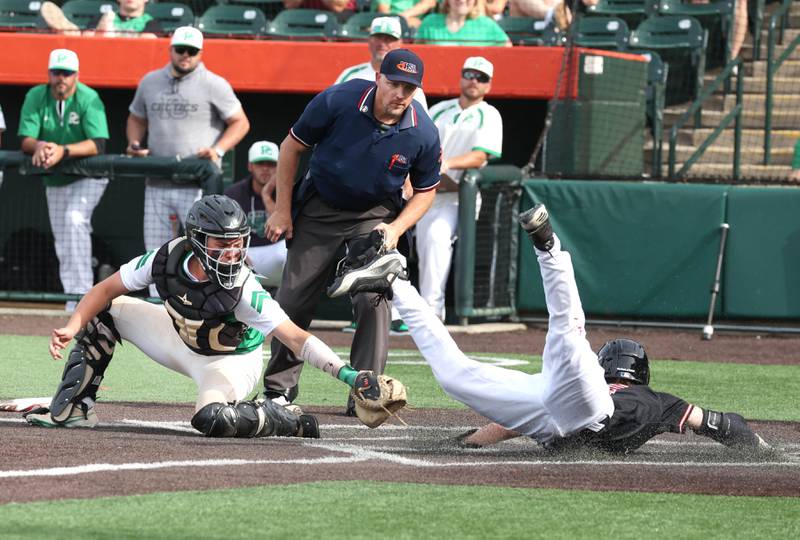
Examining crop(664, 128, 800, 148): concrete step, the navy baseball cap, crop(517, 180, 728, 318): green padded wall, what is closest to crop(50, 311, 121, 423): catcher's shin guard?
the navy baseball cap

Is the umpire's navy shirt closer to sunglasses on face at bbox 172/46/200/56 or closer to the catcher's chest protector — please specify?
the catcher's chest protector

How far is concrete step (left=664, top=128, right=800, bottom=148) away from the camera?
45.1 feet

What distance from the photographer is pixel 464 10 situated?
1253 centimetres

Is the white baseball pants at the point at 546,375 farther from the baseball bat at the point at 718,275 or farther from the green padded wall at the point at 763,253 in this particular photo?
the green padded wall at the point at 763,253

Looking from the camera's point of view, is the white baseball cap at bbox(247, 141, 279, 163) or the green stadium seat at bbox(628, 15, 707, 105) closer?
the white baseball cap at bbox(247, 141, 279, 163)

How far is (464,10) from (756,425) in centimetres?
638

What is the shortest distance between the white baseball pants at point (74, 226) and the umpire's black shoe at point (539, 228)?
6738mm

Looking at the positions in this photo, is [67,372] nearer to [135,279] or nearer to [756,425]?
[135,279]

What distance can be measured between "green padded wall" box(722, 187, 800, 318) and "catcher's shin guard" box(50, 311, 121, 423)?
6.57 m

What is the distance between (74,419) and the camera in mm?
6312

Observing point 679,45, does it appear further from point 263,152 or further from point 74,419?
point 74,419

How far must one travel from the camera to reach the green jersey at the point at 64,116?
11.3 meters

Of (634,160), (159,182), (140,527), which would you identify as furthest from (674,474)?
(634,160)

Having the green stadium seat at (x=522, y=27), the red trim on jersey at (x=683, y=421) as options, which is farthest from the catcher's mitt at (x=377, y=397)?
the green stadium seat at (x=522, y=27)
